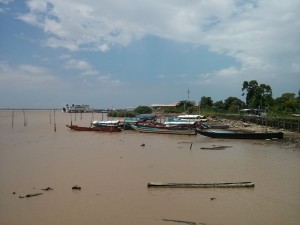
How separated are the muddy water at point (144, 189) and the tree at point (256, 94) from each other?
136 feet

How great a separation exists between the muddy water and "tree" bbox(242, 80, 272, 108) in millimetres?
41547

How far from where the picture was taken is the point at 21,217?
9430 mm

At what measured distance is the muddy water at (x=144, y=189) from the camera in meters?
9.41

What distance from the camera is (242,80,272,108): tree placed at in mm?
61125

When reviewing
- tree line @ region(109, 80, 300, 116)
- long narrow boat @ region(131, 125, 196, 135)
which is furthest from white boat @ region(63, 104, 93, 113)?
long narrow boat @ region(131, 125, 196, 135)

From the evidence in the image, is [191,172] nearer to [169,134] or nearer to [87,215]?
[87,215]

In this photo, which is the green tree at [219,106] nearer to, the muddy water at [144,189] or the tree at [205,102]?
the tree at [205,102]

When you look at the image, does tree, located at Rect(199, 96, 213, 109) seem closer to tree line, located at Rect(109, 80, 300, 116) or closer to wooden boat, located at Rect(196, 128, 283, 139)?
tree line, located at Rect(109, 80, 300, 116)

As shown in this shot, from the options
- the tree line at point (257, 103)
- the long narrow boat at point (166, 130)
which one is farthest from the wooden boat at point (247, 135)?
the tree line at point (257, 103)

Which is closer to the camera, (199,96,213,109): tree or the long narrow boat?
the long narrow boat

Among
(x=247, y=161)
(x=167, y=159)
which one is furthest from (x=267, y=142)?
(x=167, y=159)

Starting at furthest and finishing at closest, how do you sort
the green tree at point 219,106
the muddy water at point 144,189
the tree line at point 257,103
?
1. the green tree at point 219,106
2. the tree line at point 257,103
3. the muddy water at point 144,189

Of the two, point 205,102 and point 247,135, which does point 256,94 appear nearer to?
point 205,102

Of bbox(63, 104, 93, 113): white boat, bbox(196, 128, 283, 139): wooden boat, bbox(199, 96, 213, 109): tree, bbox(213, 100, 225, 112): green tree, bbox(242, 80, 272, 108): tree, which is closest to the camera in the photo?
bbox(196, 128, 283, 139): wooden boat
